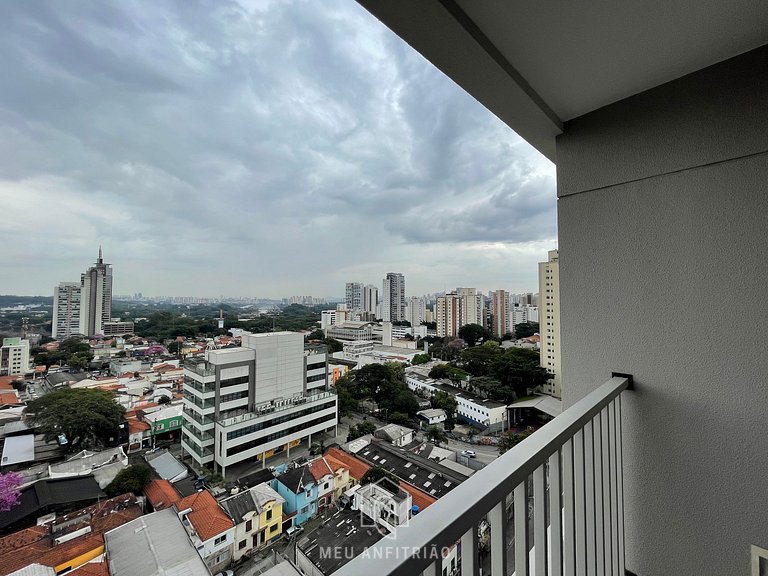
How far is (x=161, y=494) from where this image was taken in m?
2.17

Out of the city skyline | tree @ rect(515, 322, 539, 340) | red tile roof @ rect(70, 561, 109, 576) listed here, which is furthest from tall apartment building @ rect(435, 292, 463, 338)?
red tile roof @ rect(70, 561, 109, 576)

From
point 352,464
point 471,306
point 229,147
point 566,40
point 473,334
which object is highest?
point 229,147

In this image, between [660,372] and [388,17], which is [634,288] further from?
[388,17]

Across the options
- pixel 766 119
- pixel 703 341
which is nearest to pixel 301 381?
pixel 703 341

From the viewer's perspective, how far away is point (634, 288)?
1.22 meters

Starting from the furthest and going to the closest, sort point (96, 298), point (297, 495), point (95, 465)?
point (96, 298) → point (95, 465) → point (297, 495)

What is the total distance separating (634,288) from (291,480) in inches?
98.0

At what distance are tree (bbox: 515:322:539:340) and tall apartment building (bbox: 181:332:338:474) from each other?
3.06 m

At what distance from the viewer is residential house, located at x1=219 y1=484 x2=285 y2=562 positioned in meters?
1.50

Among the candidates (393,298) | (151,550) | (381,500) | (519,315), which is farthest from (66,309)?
(393,298)

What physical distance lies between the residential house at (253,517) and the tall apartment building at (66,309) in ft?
6.93

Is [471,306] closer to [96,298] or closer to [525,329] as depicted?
[525,329]

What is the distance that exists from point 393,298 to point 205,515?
860cm

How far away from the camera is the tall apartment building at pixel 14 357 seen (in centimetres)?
215
